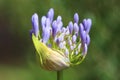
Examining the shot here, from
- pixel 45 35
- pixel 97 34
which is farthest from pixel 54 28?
pixel 97 34

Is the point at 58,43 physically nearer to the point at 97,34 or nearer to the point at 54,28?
the point at 54,28

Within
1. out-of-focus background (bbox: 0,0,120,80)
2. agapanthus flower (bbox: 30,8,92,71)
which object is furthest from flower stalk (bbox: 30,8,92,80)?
out-of-focus background (bbox: 0,0,120,80)

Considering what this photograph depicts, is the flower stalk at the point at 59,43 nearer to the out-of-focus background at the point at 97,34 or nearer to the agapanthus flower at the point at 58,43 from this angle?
the agapanthus flower at the point at 58,43

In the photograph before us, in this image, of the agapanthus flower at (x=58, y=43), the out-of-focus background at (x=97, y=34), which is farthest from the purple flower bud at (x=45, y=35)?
the out-of-focus background at (x=97, y=34)

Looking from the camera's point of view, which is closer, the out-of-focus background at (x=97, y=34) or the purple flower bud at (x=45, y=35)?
the purple flower bud at (x=45, y=35)

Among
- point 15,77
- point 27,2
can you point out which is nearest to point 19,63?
point 15,77

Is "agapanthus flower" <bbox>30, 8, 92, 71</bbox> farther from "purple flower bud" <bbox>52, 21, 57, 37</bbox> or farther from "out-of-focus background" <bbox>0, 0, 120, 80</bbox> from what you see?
"out-of-focus background" <bbox>0, 0, 120, 80</bbox>

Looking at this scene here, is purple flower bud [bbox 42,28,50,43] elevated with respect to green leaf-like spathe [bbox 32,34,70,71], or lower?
elevated

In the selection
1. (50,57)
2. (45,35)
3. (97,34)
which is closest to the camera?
(45,35)
